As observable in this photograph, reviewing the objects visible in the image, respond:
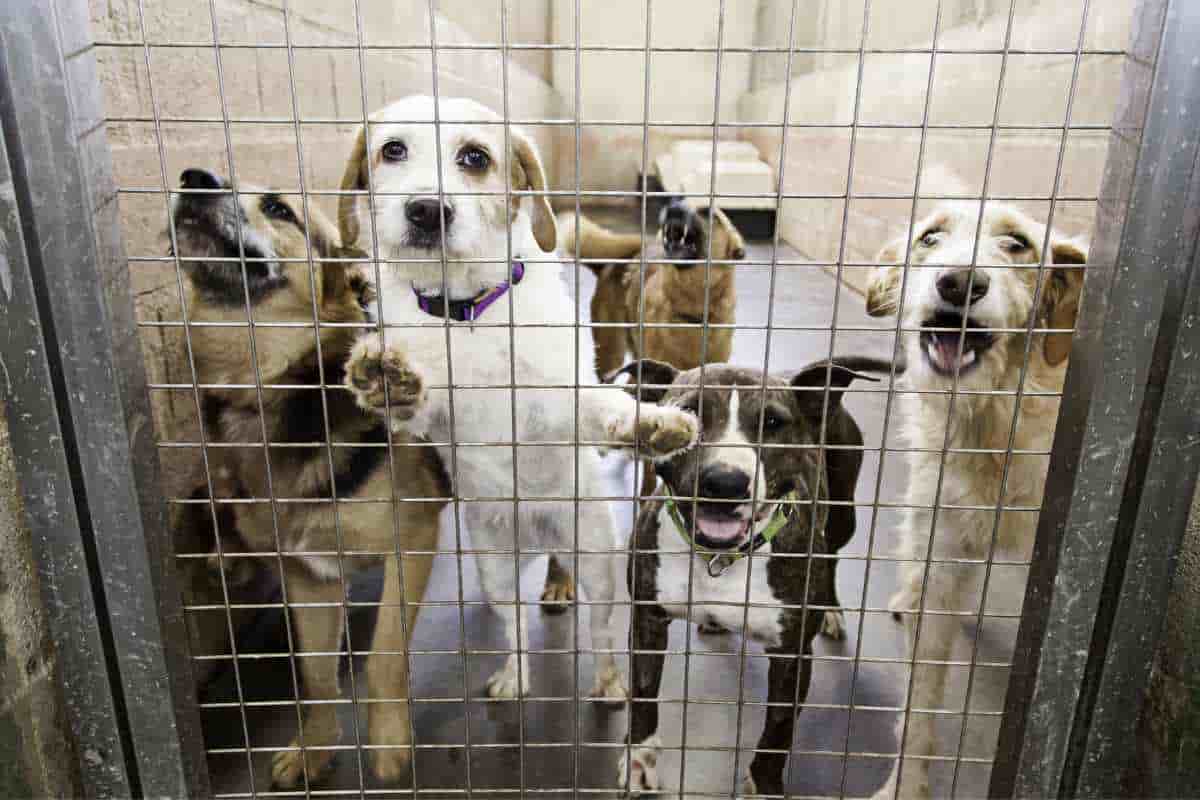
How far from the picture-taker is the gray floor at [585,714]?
190 cm

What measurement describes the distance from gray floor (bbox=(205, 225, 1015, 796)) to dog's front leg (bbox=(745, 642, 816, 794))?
0.06 m

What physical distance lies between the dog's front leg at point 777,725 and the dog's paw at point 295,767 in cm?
94

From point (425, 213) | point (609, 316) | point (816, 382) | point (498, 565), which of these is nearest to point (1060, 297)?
point (816, 382)

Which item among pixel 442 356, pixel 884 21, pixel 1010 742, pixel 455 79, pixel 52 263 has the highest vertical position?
pixel 884 21

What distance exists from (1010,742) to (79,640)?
153 cm

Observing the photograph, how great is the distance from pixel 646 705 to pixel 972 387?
3.29 feet

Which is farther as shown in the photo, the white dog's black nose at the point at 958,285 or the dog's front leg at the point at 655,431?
the white dog's black nose at the point at 958,285

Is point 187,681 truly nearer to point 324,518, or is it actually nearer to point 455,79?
point 324,518

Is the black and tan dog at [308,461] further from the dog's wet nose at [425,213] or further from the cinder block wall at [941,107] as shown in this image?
the cinder block wall at [941,107]

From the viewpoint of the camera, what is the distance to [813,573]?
1833 mm

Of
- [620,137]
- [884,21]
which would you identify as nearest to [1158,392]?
[884,21]

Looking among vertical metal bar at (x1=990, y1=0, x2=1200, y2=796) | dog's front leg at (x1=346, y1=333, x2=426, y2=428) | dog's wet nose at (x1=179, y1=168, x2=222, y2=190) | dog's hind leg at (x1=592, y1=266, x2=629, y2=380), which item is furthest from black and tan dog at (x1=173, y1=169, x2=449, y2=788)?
dog's hind leg at (x1=592, y1=266, x2=629, y2=380)

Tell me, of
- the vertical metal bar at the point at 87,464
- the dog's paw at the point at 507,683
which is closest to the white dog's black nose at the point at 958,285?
the dog's paw at the point at 507,683

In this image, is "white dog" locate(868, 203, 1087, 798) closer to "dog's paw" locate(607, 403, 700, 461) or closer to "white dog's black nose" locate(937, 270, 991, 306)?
"white dog's black nose" locate(937, 270, 991, 306)
